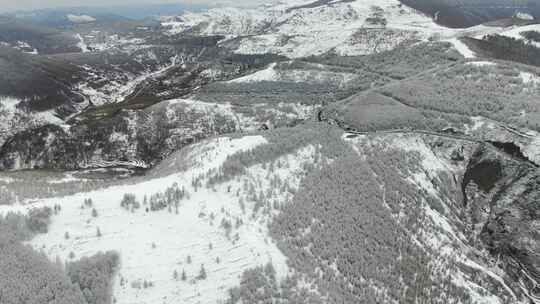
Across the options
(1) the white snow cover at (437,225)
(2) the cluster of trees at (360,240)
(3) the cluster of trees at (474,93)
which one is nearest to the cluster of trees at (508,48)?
(3) the cluster of trees at (474,93)

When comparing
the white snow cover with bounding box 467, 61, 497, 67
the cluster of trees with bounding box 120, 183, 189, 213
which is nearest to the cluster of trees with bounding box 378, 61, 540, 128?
the white snow cover with bounding box 467, 61, 497, 67

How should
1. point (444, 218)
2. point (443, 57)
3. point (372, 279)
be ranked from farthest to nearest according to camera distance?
point (443, 57), point (444, 218), point (372, 279)

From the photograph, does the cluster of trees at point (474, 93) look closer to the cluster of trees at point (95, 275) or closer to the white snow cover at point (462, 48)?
the white snow cover at point (462, 48)

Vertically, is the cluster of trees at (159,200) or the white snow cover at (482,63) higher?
the white snow cover at (482,63)

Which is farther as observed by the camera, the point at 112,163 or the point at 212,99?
the point at 212,99

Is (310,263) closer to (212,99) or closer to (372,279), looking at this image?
(372,279)

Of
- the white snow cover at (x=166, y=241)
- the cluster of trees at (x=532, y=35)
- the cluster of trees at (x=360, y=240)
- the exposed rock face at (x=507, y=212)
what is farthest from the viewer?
the cluster of trees at (x=532, y=35)

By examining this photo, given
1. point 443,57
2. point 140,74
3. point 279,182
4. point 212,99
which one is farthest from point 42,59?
point 279,182
